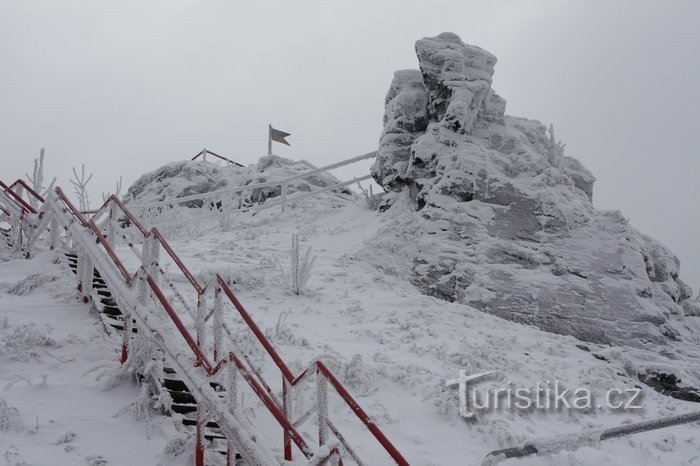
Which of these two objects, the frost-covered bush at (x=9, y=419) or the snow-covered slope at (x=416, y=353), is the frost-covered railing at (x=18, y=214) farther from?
the frost-covered bush at (x=9, y=419)

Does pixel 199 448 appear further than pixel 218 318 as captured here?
No

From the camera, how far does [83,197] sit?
58.9 feet

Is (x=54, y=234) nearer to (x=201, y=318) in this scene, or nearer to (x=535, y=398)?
(x=201, y=318)

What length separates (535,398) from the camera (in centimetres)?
774

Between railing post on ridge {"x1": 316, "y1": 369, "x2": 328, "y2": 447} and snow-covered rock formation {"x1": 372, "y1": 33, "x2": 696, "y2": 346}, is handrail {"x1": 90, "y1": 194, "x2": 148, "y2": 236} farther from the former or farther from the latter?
snow-covered rock formation {"x1": 372, "y1": 33, "x2": 696, "y2": 346}

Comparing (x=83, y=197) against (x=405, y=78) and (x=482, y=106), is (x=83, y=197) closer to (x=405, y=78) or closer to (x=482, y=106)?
(x=405, y=78)

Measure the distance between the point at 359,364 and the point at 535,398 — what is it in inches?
97.7

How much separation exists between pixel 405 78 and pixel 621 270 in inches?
356

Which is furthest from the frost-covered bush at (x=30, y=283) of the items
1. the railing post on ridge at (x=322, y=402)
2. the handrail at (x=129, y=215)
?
the railing post on ridge at (x=322, y=402)

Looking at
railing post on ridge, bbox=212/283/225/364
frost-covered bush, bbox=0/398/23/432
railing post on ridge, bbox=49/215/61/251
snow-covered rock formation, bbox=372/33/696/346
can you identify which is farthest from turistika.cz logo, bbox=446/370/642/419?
railing post on ridge, bbox=49/215/61/251

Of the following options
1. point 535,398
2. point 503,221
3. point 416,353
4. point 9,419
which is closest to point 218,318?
point 9,419

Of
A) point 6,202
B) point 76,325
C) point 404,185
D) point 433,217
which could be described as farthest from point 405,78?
point 76,325

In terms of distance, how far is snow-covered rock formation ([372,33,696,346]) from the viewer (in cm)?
1183

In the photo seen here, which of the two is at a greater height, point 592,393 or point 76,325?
point 76,325
